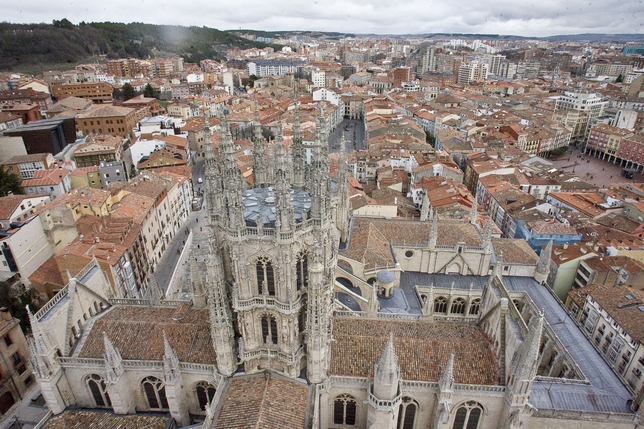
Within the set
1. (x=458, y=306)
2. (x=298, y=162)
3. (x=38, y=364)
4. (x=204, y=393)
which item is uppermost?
(x=298, y=162)

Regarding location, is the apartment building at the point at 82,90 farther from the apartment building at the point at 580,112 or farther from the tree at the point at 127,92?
the apartment building at the point at 580,112

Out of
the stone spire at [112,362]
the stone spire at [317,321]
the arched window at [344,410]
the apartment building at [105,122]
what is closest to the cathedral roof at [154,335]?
the stone spire at [112,362]

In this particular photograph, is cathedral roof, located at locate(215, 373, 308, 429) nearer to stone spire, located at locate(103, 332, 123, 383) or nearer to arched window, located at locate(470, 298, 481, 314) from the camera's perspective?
stone spire, located at locate(103, 332, 123, 383)

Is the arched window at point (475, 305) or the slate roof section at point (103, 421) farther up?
the slate roof section at point (103, 421)

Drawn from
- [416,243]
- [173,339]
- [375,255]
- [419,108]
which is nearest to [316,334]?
[173,339]

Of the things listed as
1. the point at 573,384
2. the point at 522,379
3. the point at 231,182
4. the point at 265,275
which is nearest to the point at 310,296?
the point at 265,275

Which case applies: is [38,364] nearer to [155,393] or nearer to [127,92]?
[155,393]
